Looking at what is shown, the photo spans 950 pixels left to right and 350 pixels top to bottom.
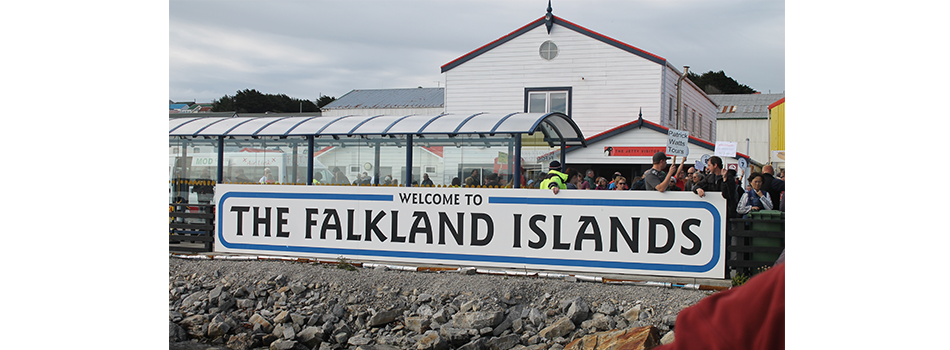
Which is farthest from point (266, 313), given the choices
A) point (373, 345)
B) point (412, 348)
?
point (412, 348)

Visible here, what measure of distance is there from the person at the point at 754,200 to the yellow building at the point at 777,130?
8.79 m

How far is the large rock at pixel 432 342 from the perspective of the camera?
6.29m

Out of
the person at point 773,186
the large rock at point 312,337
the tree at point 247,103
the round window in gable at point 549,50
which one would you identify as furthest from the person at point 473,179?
the tree at point 247,103

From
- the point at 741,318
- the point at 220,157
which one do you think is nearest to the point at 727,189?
the point at 741,318

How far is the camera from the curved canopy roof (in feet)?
30.7

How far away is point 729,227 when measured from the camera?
6922 millimetres

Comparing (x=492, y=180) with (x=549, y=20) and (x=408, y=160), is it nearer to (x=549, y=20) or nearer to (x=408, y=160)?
(x=408, y=160)

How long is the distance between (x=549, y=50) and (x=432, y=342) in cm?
1479

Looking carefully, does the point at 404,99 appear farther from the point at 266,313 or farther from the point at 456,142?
the point at 266,313

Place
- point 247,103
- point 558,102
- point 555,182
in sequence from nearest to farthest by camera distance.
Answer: point 555,182
point 558,102
point 247,103

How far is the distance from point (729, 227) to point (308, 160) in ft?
21.9

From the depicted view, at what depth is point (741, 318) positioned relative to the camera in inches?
40.6

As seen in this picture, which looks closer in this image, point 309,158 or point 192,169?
point 309,158
